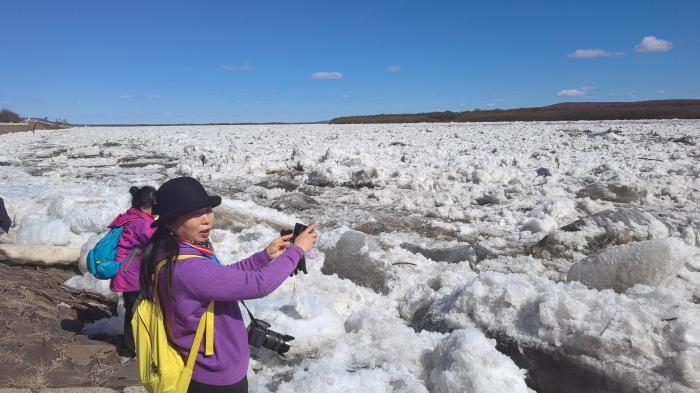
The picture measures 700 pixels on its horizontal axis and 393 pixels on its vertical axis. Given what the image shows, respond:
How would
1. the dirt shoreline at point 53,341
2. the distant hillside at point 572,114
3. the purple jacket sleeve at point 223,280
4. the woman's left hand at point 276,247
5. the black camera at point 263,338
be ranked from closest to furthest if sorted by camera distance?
the purple jacket sleeve at point 223,280 < the woman's left hand at point 276,247 < the black camera at point 263,338 < the dirt shoreline at point 53,341 < the distant hillside at point 572,114

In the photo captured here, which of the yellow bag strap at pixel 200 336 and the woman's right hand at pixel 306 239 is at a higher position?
the woman's right hand at pixel 306 239

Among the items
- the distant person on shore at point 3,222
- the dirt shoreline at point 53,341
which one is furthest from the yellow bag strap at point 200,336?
the distant person on shore at point 3,222

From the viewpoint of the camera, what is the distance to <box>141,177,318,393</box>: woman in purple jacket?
1903 millimetres

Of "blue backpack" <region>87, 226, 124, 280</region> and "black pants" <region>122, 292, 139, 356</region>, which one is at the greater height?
"blue backpack" <region>87, 226, 124, 280</region>

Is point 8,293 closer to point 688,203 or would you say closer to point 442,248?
point 442,248

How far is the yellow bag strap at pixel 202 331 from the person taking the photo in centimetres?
192

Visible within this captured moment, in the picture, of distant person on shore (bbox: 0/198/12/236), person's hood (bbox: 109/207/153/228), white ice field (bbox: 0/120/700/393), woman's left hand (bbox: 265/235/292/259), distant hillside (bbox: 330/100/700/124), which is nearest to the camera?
woman's left hand (bbox: 265/235/292/259)

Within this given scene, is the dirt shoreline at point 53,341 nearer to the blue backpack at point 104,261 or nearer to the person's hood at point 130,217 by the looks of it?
the blue backpack at point 104,261

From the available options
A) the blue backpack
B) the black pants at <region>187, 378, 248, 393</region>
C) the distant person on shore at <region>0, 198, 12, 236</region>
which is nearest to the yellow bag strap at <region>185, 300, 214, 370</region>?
the black pants at <region>187, 378, 248, 393</region>

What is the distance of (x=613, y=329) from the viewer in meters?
2.77

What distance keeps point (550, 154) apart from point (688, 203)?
568cm

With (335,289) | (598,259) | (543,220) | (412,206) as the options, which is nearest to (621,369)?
(598,259)

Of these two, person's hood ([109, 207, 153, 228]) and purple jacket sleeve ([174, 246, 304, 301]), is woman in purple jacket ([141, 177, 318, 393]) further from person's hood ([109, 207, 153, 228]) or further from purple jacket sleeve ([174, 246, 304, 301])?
person's hood ([109, 207, 153, 228])

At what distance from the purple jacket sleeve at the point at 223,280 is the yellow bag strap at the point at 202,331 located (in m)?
0.06
